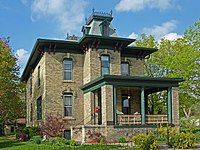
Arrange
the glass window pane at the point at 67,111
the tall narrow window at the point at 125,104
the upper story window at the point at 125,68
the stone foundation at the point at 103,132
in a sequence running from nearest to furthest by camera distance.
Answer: the stone foundation at the point at 103,132 < the glass window pane at the point at 67,111 < the tall narrow window at the point at 125,104 < the upper story window at the point at 125,68

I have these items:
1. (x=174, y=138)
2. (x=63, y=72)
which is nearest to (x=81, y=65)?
(x=63, y=72)

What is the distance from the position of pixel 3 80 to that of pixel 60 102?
5.08 m

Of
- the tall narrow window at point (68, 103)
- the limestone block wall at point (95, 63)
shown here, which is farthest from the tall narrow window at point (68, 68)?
the tall narrow window at point (68, 103)

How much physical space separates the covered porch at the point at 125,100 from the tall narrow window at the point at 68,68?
1.66 metres

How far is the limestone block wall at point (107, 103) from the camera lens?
2556cm

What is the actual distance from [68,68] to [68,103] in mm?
3020

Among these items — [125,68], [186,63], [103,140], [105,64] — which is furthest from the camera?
[186,63]

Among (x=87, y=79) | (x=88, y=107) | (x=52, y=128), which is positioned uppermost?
(x=87, y=79)

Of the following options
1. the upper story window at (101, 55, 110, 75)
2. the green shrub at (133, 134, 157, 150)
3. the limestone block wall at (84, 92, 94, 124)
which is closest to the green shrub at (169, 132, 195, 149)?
the green shrub at (133, 134, 157, 150)

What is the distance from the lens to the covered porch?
84.7 feet

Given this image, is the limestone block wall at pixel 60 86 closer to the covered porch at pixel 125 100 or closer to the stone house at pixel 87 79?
the stone house at pixel 87 79

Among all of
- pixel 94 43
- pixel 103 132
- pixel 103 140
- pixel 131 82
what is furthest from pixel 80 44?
pixel 103 140

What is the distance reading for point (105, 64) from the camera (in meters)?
30.9

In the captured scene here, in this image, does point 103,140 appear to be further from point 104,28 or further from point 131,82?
point 104,28
